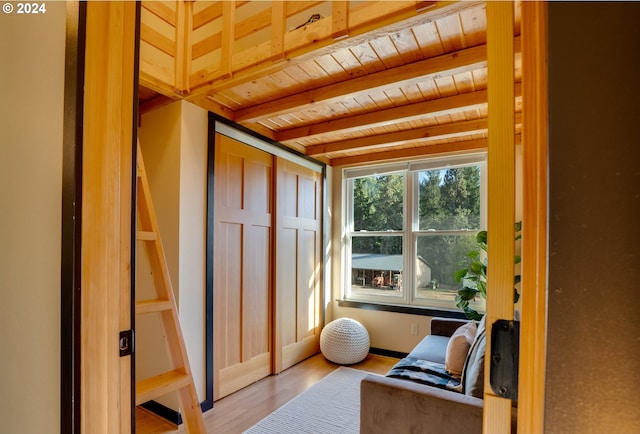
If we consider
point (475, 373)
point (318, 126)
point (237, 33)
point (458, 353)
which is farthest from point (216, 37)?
point (458, 353)

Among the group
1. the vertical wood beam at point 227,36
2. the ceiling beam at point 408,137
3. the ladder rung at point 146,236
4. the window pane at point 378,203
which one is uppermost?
the vertical wood beam at point 227,36

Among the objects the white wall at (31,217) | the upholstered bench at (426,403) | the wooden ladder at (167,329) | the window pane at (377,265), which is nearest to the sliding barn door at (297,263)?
the window pane at (377,265)

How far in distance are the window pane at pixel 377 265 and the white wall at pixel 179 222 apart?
2223 mm

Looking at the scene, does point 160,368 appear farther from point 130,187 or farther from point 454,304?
point 454,304

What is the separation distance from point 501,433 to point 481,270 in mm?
2694

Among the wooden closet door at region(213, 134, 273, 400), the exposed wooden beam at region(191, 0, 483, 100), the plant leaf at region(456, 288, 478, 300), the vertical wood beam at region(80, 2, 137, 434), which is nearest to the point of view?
the vertical wood beam at region(80, 2, 137, 434)

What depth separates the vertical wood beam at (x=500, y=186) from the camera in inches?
21.0

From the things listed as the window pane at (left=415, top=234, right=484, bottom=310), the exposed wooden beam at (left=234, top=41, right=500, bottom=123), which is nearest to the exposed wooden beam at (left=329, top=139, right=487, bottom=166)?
the window pane at (left=415, top=234, right=484, bottom=310)

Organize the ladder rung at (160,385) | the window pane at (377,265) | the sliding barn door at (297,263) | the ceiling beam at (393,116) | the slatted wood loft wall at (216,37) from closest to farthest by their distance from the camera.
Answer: the ladder rung at (160,385), the slatted wood loft wall at (216,37), the ceiling beam at (393,116), the sliding barn door at (297,263), the window pane at (377,265)

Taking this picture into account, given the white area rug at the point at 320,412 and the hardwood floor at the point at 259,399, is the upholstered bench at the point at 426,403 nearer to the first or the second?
the white area rug at the point at 320,412

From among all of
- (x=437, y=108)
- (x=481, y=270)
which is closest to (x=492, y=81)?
(x=437, y=108)

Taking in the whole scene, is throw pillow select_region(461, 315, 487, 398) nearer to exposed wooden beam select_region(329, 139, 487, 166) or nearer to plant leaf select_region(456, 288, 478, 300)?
plant leaf select_region(456, 288, 478, 300)

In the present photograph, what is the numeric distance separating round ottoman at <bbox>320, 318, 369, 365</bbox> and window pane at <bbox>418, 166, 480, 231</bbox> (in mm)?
1413

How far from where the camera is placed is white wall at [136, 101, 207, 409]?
2498 mm
